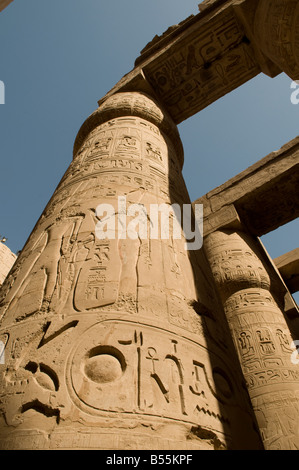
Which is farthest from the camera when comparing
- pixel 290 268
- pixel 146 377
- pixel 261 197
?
pixel 290 268

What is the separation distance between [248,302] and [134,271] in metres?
1.59

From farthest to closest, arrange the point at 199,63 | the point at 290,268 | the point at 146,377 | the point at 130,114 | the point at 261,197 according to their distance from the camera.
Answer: the point at 199,63 → the point at 290,268 → the point at 130,114 → the point at 261,197 → the point at 146,377

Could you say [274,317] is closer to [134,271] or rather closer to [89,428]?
[134,271]

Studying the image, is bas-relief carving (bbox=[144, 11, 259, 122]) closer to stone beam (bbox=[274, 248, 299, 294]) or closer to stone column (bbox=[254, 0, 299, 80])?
stone column (bbox=[254, 0, 299, 80])

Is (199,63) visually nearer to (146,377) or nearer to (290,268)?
(290,268)

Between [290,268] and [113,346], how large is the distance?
4594 mm

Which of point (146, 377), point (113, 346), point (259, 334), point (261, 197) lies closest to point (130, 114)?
point (261, 197)

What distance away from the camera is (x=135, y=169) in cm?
356

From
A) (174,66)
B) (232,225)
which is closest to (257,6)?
(174,66)

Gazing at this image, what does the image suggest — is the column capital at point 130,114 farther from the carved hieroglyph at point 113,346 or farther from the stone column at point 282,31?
the carved hieroglyph at point 113,346

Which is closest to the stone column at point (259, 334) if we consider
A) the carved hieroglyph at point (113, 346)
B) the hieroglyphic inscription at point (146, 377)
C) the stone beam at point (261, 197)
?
the stone beam at point (261, 197)

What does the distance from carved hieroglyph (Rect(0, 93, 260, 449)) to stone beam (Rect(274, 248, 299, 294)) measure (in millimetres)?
3016

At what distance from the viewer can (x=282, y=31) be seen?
4422 millimetres

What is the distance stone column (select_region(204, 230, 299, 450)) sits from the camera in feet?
8.29
